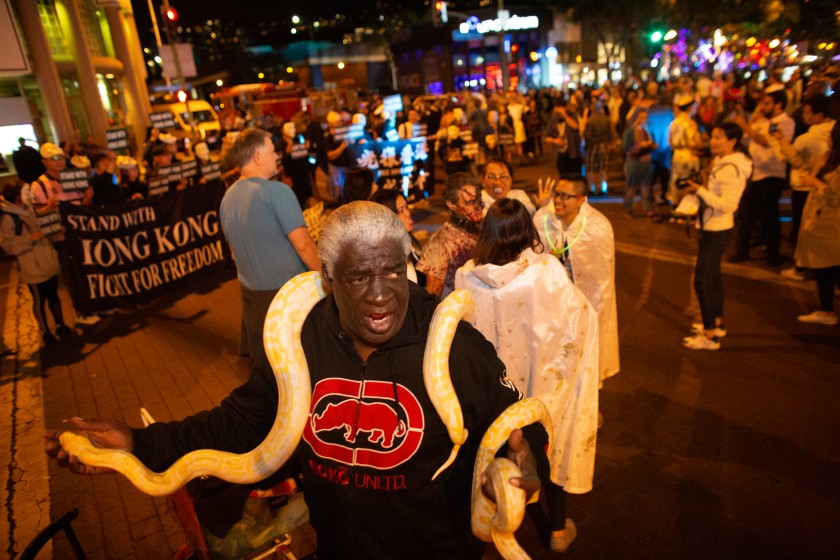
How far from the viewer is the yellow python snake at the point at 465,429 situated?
162 cm

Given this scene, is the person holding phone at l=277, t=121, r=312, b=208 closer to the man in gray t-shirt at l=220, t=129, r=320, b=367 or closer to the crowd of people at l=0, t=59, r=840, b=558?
the crowd of people at l=0, t=59, r=840, b=558

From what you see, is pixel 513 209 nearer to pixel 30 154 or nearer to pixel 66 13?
pixel 30 154

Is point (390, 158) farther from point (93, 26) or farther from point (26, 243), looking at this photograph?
point (93, 26)

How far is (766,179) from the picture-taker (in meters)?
7.20

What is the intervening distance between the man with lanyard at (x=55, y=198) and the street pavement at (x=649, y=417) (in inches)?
30.7

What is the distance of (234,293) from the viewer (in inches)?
326

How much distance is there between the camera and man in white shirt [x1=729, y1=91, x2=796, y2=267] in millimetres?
7059

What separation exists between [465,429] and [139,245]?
23.8 ft

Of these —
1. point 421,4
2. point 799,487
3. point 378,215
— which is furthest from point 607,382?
point 421,4

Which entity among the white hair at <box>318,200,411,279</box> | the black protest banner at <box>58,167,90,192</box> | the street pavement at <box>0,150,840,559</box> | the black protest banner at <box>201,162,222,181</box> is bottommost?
the street pavement at <box>0,150,840,559</box>

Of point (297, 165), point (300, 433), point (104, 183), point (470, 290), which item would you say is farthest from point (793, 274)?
point (297, 165)

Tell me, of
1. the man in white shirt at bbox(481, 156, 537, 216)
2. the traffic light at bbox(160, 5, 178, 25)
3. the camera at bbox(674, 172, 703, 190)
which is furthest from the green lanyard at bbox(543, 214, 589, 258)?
the traffic light at bbox(160, 5, 178, 25)

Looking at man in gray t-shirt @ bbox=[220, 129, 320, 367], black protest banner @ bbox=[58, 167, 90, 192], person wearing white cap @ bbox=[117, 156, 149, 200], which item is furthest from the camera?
person wearing white cap @ bbox=[117, 156, 149, 200]

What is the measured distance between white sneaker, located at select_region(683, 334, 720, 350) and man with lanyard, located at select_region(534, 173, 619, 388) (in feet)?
5.87
